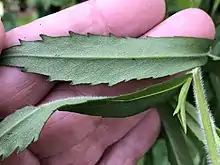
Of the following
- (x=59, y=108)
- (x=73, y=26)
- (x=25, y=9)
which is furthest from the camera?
(x=25, y=9)

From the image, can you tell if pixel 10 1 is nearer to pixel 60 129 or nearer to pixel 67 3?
pixel 67 3

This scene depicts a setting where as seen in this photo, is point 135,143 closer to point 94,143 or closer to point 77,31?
point 94,143

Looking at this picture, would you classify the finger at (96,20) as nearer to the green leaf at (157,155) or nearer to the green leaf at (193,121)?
the green leaf at (193,121)

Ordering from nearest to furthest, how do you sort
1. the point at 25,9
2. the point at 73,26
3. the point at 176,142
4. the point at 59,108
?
the point at 59,108 < the point at 73,26 < the point at 176,142 < the point at 25,9

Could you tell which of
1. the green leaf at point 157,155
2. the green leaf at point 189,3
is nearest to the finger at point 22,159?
the green leaf at point 157,155

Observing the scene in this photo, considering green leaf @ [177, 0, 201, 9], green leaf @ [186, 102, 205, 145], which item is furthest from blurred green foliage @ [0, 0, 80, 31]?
green leaf @ [186, 102, 205, 145]

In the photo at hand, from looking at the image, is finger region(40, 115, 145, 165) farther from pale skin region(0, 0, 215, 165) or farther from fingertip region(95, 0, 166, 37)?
fingertip region(95, 0, 166, 37)

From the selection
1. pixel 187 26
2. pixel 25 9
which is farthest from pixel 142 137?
pixel 25 9
